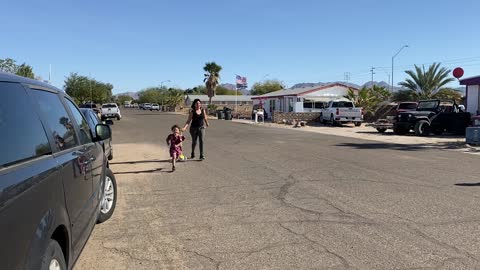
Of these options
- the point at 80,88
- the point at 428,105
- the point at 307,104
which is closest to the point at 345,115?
the point at 428,105

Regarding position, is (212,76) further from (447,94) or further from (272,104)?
(447,94)

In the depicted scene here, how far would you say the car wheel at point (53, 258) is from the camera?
2783 mm

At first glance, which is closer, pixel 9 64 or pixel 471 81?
pixel 471 81

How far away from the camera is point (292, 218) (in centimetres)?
641

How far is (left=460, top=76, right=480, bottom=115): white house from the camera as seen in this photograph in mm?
28344

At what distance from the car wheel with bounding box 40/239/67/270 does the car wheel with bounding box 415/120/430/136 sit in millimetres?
24265

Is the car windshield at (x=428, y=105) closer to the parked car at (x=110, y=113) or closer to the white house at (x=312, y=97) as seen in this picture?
the white house at (x=312, y=97)

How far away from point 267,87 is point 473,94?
9301cm

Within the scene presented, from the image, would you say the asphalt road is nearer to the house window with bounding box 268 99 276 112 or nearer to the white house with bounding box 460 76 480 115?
the white house with bounding box 460 76 480 115

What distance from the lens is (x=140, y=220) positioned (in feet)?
21.4

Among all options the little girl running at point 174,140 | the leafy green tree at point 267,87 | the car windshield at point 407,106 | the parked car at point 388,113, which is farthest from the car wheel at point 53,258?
the leafy green tree at point 267,87

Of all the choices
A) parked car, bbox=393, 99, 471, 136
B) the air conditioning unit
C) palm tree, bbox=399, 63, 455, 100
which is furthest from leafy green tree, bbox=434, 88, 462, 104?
the air conditioning unit

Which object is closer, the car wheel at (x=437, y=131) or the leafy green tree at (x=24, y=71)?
the car wheel at (x=437, y=131)

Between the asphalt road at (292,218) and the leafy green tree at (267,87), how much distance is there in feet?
353
